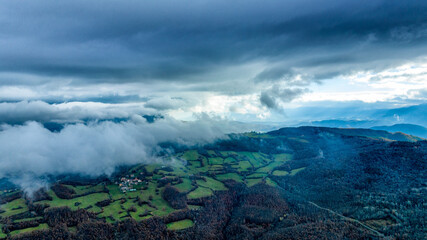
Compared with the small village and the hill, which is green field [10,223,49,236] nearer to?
the hill

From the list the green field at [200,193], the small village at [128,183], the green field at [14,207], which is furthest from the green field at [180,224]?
the green field at [14,207]

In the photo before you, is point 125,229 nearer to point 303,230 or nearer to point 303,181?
point 303,230

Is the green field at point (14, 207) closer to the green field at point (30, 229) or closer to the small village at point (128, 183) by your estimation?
the green field at point (30, 229)

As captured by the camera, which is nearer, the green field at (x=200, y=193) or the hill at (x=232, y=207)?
the hill at (x=232, y=207)

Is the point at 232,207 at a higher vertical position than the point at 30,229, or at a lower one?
lower

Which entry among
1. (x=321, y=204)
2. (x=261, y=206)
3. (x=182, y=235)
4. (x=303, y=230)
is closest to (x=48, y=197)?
(x=182, y=235)

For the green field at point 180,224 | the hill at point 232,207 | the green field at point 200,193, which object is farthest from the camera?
the green field at point 200,193

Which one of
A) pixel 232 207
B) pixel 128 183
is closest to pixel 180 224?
pixel 232 207

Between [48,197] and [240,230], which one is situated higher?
[48,197]

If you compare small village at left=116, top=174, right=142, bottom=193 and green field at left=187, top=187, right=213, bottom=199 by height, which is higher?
small village at left=116, top=174, right=142, bottom=193

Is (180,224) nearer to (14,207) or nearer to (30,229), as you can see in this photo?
(30,229)

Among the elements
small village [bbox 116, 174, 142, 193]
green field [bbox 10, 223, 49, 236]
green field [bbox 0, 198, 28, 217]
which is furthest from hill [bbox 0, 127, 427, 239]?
small village [bbox 116, 174, 142, 193]
